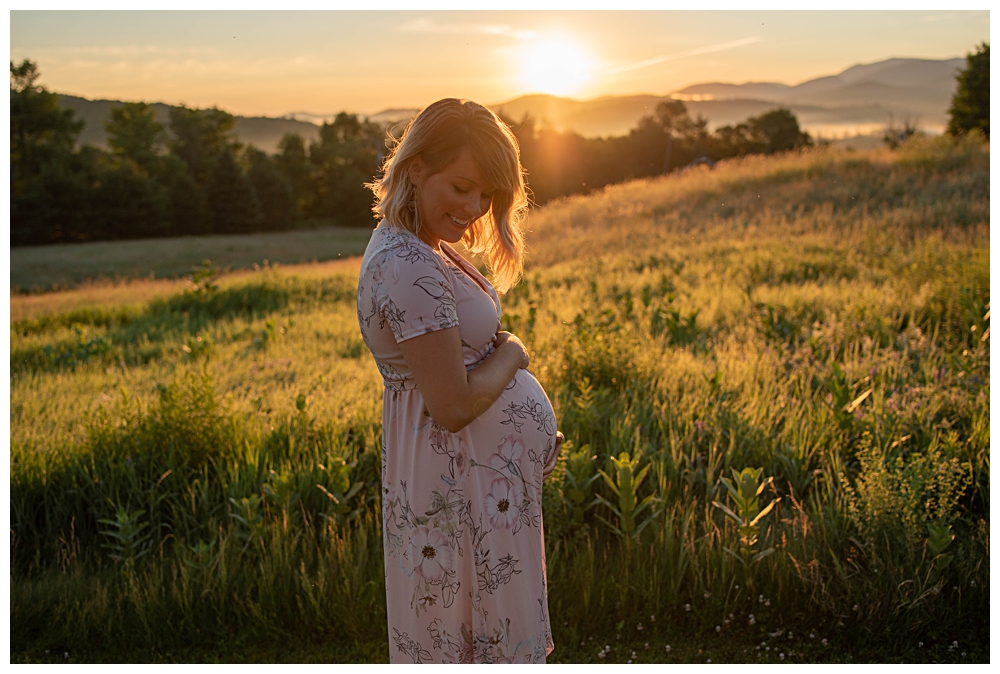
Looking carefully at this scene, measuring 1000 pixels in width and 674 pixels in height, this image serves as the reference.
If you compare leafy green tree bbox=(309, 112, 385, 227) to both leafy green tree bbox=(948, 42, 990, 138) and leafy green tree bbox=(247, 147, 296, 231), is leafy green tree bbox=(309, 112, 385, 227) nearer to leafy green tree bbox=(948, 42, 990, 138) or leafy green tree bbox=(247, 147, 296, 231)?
leafy green tree bbox=(247, 147, 296, 231)

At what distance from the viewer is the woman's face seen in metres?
1.83

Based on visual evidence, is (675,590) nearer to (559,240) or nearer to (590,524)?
(590,524)

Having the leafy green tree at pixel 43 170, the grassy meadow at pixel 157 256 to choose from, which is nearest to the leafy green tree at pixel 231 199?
the grassy meadow at pixel 157 256

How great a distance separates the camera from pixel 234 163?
46.2 m

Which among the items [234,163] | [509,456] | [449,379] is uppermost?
[234,163]

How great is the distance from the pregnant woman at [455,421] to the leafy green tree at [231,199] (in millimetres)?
48042

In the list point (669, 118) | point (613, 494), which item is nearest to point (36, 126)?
point (669, 118)

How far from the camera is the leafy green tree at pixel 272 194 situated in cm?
4759

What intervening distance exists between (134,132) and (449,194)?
55693 millimetres

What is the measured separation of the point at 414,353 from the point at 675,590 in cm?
200

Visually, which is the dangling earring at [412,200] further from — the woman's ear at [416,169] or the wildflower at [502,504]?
the wildflower at [502,504]

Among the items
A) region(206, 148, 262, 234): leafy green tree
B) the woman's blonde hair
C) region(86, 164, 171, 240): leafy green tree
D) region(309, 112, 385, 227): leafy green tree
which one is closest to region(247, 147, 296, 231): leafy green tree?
region(206, 148, 262, 234): leafy green tree

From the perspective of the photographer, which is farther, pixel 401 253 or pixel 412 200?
pixel 412 200

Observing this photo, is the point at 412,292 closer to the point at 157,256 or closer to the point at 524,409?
the point at 524,409
